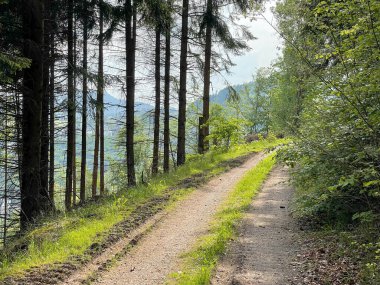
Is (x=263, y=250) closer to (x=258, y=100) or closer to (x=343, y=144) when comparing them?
(x=343, y=144)

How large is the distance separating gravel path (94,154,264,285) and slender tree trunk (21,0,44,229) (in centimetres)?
351

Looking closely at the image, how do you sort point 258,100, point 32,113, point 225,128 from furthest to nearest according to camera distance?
point 258,100
point 225,128
point 32,113

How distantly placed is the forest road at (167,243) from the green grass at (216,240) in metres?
0.20

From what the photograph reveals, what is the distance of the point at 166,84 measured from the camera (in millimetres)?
17828

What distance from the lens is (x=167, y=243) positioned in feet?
23.8

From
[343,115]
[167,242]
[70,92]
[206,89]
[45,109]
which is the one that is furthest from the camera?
→ [206,89]

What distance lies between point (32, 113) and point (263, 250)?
653 cm

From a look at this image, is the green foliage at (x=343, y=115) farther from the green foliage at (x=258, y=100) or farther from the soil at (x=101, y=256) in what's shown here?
the green foliage at (x=258, y=100)

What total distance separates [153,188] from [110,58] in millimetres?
9797

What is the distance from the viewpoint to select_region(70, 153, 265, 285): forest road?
5809mm

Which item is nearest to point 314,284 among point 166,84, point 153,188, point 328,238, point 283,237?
point 328,238

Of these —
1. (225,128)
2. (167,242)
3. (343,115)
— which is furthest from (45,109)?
(225,128)

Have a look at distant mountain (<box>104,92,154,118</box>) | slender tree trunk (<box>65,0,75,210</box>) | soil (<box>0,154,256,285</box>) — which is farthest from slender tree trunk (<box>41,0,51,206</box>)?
soil (<box>0,154,256,285</box>)

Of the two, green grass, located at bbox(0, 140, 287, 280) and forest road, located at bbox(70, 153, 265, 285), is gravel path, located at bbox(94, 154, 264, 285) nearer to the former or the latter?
forest road, located at bbox(70, 153, 265, 285)
